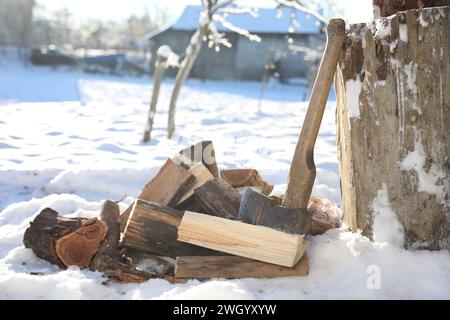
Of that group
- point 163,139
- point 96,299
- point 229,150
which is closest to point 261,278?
point 96,299

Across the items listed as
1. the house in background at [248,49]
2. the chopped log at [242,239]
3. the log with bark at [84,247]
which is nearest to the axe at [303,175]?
the chopped log at [242,239]

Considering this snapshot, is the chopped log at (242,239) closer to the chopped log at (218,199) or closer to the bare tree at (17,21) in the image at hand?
the chopped log at (218,199)

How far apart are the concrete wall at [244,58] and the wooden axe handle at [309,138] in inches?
1033

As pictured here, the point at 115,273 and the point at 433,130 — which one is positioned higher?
the point at 433,130

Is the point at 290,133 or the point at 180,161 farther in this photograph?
the point at 290,133

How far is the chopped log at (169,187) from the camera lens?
2766mm

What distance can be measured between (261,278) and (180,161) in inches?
44.2

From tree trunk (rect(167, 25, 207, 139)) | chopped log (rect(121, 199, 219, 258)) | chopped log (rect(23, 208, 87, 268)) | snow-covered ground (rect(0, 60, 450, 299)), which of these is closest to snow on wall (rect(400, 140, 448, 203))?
snow-covered ground (rect(0, 60, 450, 299))

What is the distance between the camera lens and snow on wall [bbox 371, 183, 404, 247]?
2.16 meters

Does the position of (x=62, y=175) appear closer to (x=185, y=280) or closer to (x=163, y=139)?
(x=185, y=280)

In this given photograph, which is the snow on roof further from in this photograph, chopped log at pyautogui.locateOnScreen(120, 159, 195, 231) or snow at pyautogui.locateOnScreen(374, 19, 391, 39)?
snow at pyautogui.locateOnScreen(374, 19, 391, 39)

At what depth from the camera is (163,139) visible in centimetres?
780

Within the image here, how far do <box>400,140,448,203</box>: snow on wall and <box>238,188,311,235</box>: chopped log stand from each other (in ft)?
1.80

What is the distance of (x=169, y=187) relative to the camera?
2.80 meters
